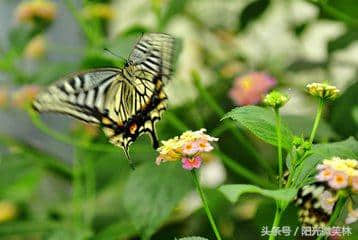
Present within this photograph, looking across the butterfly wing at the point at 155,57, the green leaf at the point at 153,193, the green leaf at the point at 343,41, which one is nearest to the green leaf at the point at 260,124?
the butterfly wing at the point at 155,57

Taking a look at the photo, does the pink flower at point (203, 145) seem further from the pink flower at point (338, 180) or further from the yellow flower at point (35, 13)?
the yellow flower at point (35, 13)

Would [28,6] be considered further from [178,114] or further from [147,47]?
[147,47]

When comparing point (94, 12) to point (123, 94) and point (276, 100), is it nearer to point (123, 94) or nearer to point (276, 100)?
point (123, 94)

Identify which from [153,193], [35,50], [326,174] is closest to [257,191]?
[326,174]

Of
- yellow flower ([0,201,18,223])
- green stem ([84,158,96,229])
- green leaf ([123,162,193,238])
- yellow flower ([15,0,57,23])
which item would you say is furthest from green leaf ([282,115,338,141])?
yellow flower ([0,201,18,223])

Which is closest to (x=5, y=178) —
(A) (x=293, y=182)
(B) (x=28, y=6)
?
(B) (x=28, y=6)

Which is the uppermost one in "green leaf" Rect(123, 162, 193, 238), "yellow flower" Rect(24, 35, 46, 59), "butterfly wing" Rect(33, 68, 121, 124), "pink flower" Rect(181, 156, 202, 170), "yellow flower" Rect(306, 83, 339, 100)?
"yellow flower" Rect(24, 35, 46, 59)

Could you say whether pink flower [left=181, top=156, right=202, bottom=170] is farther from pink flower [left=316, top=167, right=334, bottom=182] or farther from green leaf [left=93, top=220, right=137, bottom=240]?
green leaf [left=93, top=220, right=137, bottom=240]
